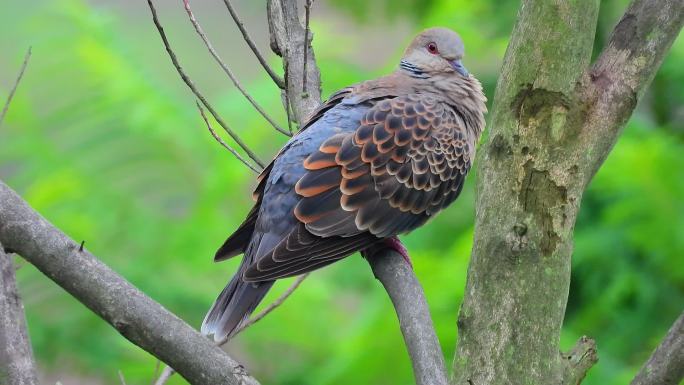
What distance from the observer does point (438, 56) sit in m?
3.57

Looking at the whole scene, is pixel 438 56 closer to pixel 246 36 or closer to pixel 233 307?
pixel 246 36

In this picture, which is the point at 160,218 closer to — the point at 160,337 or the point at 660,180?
the point at 660,180

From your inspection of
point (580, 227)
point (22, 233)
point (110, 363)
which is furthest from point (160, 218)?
point (22, 233)

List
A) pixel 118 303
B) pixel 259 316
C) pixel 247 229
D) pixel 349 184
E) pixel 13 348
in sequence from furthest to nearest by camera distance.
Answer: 1. pixel 247 229
2. pixel 349 184
3. pixel 259 316
4. pixel 13 348
5. pixel 118 303

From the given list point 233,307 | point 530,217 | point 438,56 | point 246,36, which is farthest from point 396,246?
point 438,56

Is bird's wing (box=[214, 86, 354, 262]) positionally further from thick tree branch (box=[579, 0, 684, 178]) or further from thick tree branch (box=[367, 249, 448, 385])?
thick tree branch (box=[579, 0, 684, 178])

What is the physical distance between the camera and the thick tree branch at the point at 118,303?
72.9 inches

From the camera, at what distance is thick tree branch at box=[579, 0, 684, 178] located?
234cm

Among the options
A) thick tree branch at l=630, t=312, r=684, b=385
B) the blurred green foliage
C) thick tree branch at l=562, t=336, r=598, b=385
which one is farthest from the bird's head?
thick tree branch at l=630, t=312, r=684, b=385

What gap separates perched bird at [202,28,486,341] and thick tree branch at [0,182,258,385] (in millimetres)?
845

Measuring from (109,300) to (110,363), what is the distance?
3077 mm

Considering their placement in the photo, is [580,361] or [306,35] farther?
[306,35]

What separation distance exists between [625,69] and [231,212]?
11.2 ft

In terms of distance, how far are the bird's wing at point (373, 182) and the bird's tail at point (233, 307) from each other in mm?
54
